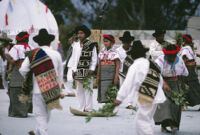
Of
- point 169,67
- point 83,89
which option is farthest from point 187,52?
point 169,67

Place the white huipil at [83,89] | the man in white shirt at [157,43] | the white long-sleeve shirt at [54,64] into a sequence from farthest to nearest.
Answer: the white huipil at [83,89]
the man in white shirt at [157,43]
the white long-sleeve shirt at [54,64]

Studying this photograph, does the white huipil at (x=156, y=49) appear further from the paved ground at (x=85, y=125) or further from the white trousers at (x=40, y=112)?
the white trousers at (x=40, y=112)

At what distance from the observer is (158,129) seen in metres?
9.21

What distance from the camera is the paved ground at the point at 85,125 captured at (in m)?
8.74

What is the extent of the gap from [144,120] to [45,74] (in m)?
1.72

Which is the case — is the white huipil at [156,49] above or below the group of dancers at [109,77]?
above

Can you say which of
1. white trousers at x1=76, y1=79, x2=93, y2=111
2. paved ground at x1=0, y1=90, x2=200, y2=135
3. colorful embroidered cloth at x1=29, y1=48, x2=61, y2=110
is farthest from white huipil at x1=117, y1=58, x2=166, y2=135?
white trousers at x1=76, y1=79, x2=93, y2=111

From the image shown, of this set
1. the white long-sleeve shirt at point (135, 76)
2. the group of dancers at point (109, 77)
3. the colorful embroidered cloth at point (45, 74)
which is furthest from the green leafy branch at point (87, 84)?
the white long-sleeve shirt at point (135, 76)

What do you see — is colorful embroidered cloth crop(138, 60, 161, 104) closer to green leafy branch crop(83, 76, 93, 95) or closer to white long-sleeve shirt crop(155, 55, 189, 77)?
white long-sleeve shirt crop(155, 55, 189, 77)

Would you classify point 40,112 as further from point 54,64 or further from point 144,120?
point 144,120

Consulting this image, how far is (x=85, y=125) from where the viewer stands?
9.51 metres

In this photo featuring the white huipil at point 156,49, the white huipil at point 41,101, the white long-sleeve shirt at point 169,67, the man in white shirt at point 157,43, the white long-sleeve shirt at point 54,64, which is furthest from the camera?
the white huipil at point 156,49

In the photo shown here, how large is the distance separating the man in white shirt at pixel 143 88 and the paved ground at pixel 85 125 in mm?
1652

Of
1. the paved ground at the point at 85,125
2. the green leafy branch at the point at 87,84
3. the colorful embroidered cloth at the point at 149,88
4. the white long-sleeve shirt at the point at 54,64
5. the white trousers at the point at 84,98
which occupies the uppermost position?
the white long-sleeve shirt at the point at 54,64
